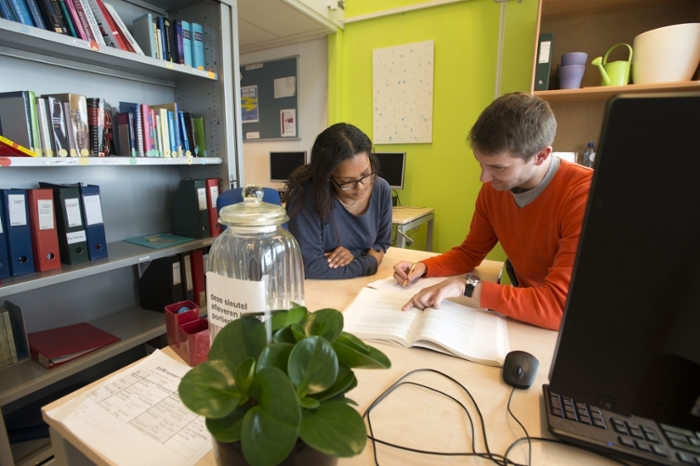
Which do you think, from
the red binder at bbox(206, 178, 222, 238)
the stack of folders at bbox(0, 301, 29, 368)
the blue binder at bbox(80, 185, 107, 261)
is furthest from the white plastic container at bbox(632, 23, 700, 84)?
the stack of folders at bbox(0, 301, 29, 368)

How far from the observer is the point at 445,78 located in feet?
9.32

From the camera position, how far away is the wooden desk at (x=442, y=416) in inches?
20.1

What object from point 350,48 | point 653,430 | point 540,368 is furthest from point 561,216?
point 350,48

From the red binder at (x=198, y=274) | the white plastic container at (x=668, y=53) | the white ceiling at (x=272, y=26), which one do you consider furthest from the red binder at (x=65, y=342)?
the white plastic container at (x=668, y=53)

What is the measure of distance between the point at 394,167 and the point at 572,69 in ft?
4.50

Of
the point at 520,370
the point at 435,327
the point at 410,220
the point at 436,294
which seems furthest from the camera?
the point at 410,220

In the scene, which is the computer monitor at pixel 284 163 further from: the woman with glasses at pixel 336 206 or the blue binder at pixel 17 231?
the blue binder at pixel 17 231

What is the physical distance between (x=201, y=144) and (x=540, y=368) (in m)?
2.00

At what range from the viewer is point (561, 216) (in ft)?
3.48

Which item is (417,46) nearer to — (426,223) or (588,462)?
(426,223)

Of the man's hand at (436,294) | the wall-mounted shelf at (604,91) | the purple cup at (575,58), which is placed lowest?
the man's hand at (436,294)

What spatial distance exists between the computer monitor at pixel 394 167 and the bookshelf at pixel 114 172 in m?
1.31

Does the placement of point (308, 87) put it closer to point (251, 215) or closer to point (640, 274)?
point (251, 215)

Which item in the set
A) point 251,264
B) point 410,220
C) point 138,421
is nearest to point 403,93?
point 410,220
